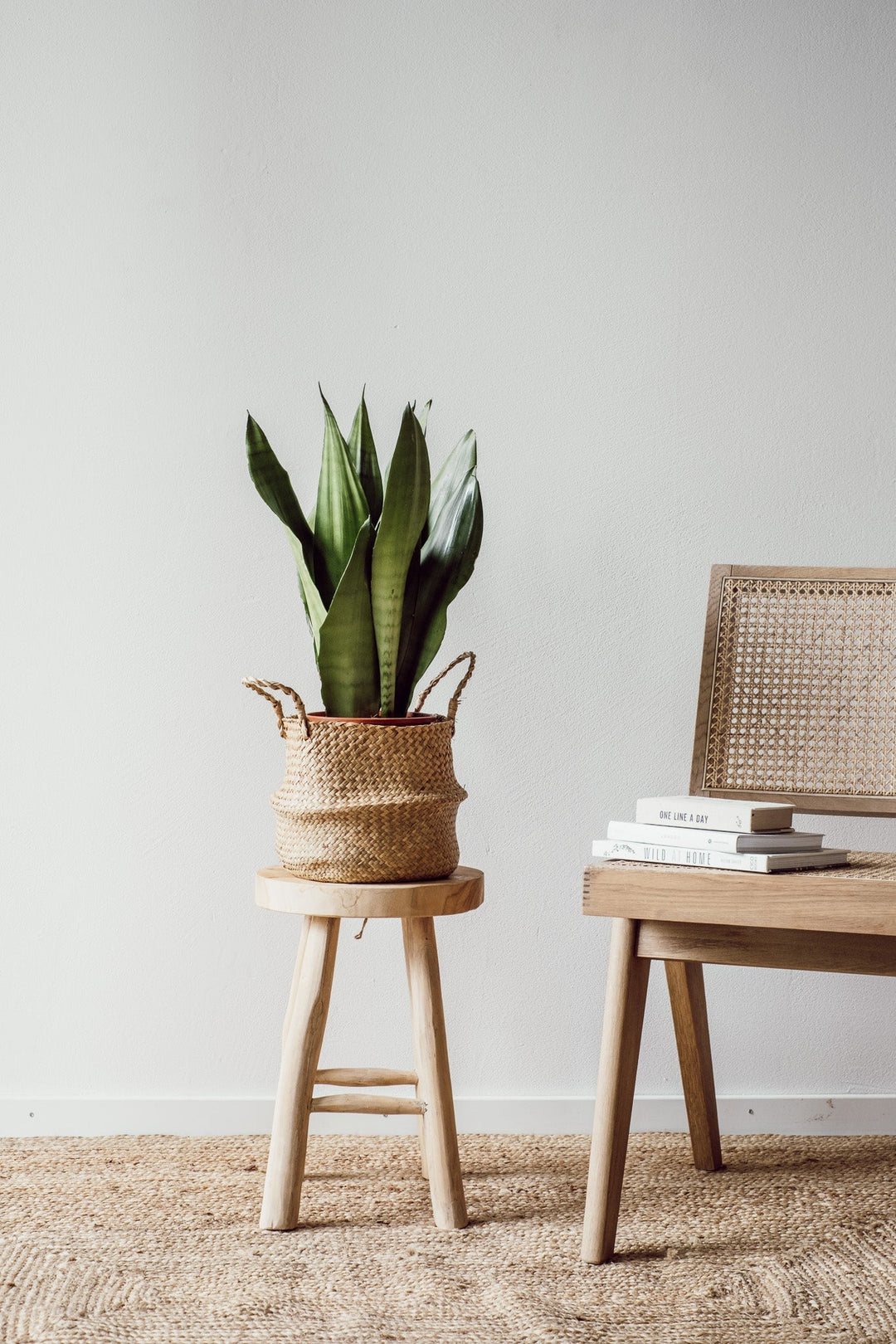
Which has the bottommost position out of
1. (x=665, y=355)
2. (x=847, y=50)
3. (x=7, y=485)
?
(x=7, y=485)

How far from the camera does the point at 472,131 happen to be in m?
1.80

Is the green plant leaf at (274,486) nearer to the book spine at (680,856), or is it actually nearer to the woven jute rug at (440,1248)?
the book spine at (680,856)

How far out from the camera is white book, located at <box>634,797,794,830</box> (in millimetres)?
1323

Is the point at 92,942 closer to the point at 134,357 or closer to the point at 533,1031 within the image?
the point at 533,1031

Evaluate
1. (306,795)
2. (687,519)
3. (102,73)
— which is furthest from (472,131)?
(306,795)

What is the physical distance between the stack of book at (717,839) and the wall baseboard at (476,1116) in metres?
0.63

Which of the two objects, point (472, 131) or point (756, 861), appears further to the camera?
point (472, 131)

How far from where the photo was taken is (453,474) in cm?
149

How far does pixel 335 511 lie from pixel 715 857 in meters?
0.62

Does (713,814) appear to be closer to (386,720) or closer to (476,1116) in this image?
(386,720)

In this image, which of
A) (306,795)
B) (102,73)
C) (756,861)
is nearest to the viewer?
(756,861)

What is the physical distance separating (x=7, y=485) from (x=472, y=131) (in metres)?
0.91

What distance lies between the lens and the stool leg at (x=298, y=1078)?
4.56 ft

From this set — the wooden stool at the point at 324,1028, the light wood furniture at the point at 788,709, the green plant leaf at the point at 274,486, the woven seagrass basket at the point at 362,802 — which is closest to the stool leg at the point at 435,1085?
the wooden stool at the point at 324,1028
